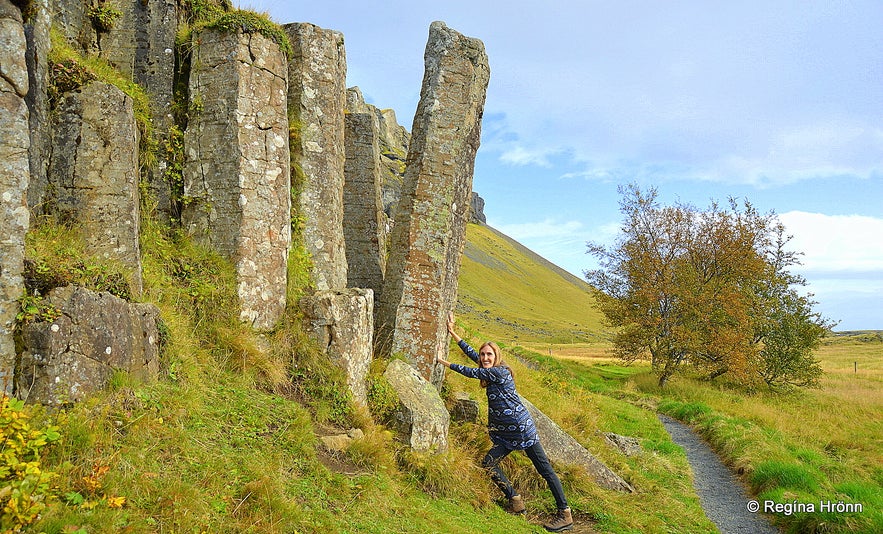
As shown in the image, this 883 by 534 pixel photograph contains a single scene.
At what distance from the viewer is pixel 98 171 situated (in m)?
7.81

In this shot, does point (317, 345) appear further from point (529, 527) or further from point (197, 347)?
point (529, 527)

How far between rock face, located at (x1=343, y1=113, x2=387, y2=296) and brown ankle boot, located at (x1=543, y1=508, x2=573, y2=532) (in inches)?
248

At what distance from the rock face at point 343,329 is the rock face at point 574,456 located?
4.33m

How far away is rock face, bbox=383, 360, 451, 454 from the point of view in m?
8.98

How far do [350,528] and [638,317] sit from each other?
28.3 m

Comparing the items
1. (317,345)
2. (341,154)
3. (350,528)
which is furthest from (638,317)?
(350,528)

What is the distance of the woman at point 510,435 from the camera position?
348 inches

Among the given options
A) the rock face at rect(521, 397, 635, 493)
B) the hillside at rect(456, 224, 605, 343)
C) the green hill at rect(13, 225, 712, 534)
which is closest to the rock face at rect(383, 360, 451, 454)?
the green hill at rect(13, 225, 712, 534)

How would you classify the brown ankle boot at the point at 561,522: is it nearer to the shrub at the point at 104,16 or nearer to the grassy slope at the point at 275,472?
the grassy slope at the point at 275,472

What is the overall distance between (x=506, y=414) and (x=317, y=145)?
6392 millimetres

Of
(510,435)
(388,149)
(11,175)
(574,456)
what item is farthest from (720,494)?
(388,149)

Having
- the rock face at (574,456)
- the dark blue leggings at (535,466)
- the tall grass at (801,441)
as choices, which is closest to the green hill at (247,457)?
the dark blue leggings at (535,466)

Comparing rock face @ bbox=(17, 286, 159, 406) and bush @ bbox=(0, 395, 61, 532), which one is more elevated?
rock face @ bbox=(17, 286, 159, 406)

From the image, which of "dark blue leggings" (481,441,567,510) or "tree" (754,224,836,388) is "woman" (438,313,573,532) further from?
"tree" (754,224,836,388)
